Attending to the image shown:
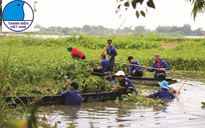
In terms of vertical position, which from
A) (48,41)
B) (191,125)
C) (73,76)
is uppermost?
(48,41)

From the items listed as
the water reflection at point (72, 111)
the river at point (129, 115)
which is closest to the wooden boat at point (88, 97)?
the river at point (129, 115)

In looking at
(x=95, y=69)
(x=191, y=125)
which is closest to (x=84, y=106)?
(x=191, y=125)

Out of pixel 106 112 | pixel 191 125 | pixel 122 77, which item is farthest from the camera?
pixel 122 77

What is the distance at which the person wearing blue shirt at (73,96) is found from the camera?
6.79 meters

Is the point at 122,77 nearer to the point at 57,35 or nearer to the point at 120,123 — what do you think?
the point at 120,123

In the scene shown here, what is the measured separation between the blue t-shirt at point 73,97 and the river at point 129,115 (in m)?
0.18

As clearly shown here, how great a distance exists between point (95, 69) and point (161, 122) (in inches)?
283

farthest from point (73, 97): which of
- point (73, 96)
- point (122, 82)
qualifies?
point (122, 82)

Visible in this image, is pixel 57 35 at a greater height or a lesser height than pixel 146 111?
greater

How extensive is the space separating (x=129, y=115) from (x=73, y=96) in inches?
71.5

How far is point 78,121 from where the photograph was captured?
546 cm

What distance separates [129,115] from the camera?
6.01m

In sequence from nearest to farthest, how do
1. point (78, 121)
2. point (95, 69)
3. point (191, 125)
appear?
point (191, 125)
point (78, 121)
point (95, 69)

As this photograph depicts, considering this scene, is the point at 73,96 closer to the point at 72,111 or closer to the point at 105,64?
the point at 72,111
